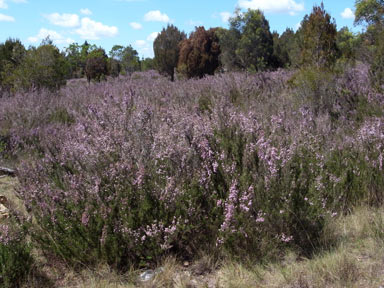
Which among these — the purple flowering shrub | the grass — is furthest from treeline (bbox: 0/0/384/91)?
the grass

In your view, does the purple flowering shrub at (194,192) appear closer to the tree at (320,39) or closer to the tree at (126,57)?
the tree at (320,39)

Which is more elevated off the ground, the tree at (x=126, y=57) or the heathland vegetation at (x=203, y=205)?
the tree at (x=126, y=57)

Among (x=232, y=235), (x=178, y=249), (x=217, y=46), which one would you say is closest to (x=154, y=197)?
(x=178, y=249)

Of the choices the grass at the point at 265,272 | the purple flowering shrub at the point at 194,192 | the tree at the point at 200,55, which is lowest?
the grass at the point at 265,272

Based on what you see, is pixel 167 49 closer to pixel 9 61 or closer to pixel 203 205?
pixel 9 61

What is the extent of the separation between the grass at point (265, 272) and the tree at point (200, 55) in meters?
16.1

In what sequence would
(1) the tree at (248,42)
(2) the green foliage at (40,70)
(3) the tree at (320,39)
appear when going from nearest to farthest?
(3) the tree at (320,39) → (2) the green foliage at (40,70) → (1) the tree at (248,42)

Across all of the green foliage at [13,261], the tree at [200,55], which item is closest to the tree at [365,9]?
the tree at [200,55]

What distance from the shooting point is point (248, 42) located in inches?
601

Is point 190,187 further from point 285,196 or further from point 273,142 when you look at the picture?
point 273,142

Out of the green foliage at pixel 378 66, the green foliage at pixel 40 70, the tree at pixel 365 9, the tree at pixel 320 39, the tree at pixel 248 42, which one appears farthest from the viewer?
the tree at pixel 365 9

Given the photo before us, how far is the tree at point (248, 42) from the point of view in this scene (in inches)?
602

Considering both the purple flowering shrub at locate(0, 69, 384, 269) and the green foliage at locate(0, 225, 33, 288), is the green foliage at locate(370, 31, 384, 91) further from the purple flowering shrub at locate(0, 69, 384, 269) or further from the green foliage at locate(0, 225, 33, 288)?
the green foliage at locate(0, 225, 33, 288)

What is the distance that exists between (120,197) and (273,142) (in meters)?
1.68
